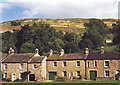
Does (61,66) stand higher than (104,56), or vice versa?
(104,56)

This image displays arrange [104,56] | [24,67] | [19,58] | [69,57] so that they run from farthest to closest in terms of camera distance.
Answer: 1. [19,58]
2. [69,57]
3. [24,67]
4. [104,56]

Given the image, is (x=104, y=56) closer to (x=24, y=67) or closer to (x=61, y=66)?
(x=61, y=66)

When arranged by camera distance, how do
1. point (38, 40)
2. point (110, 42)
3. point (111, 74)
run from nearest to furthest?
point (111, 74), point (38, 40), point (110, 42)

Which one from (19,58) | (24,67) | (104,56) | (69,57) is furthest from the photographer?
(19,58)

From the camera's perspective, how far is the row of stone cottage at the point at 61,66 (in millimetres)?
55500

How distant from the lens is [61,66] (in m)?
57.8

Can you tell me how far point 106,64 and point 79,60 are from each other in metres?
5.46

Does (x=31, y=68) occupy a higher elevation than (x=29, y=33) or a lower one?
lower

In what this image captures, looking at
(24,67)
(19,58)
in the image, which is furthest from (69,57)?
(19,58)

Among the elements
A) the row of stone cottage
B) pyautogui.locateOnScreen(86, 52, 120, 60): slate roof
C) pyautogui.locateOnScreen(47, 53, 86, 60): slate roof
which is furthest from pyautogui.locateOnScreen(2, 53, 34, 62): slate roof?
pyautogui.locateOnScreen(86, 52, 120, 60): slate roof

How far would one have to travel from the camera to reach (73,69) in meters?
57.2

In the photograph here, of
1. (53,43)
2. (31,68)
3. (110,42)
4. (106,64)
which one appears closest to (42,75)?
(31,68)

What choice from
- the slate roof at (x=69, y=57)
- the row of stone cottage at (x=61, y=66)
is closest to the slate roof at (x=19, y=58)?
the row of stone cottage at (x=61, y=66)

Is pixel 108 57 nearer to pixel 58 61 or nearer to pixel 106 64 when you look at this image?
pixel 106 64
